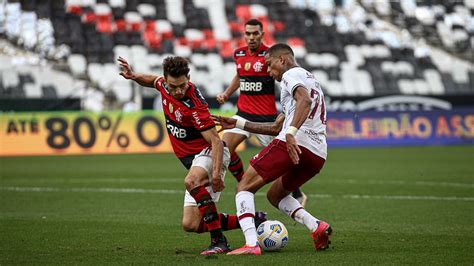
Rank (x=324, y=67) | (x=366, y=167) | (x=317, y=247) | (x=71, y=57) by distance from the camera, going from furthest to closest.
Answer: (x=324, y=67), (x=71, y=57), (x=366, y=167), (x=317, y=247)

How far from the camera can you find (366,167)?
20125mm

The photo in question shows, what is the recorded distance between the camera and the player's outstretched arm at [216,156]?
8273 millimetres

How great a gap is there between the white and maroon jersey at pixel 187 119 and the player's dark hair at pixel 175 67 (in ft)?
1.05

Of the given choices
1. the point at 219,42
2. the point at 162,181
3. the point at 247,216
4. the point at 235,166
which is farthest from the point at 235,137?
the point at 219,42

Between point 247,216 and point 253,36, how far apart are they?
4.56m

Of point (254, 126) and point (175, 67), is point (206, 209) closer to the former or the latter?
point (254, 126)

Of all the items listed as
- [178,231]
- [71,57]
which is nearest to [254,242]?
[178,231]

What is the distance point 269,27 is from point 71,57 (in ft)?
27.3

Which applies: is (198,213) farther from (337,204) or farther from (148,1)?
(148,1)

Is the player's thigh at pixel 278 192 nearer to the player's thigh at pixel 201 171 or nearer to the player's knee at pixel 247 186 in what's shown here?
the player's knee at pixel 247 186

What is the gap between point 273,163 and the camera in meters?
8.35

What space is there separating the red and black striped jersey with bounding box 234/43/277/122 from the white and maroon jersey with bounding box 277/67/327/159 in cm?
400

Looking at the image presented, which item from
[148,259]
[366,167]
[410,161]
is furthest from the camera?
[410,161]

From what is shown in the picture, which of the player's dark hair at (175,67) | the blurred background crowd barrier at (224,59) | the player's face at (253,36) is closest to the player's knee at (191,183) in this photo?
the player's dark hair at (175,67)
